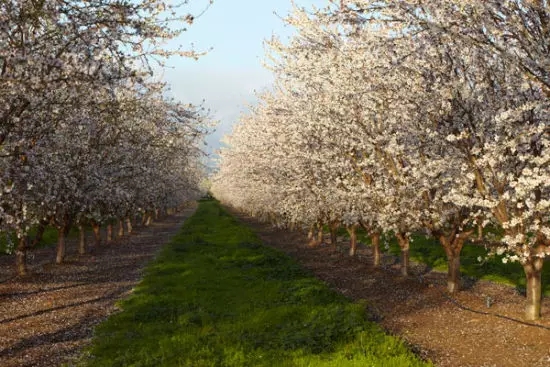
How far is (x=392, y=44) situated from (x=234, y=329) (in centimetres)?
881

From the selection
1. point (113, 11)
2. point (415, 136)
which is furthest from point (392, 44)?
point (113, 11)

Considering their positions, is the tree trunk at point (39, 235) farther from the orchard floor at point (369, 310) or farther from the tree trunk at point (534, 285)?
the tree trunk at point (534, 285)

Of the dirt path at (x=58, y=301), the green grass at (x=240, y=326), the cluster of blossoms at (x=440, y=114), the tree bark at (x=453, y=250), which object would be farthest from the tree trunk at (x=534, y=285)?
the dirt path at (x=58, y=301)

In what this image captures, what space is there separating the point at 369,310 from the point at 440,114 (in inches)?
276

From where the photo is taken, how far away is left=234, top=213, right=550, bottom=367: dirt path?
1285cm

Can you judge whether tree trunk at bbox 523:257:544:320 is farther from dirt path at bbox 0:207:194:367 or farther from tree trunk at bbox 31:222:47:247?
tree trunk at bbox 31:222:47:247

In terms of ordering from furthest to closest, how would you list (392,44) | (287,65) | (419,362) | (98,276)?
(98,276) < (287,65) < (392,44) < (419,362)

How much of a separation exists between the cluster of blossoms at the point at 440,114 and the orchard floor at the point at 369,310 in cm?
153

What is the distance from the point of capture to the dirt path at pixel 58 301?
13.4 m

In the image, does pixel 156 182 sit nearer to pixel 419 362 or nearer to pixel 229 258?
pixel 229 258

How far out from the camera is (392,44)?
13.9 m

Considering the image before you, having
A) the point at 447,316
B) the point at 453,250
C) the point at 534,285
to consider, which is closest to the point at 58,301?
the point at 447,316

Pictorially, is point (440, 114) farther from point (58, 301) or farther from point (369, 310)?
point (58, 301)

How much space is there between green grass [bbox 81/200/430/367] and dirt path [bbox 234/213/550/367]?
122 cm
